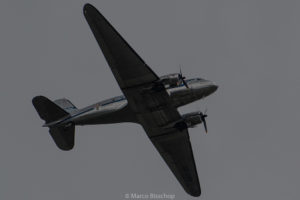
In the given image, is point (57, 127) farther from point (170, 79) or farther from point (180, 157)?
point (180, 157)

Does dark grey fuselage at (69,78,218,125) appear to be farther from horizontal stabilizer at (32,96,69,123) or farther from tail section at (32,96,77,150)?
horizontal stabilizer at (32,96,69,123)

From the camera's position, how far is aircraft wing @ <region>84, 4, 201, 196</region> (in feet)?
135

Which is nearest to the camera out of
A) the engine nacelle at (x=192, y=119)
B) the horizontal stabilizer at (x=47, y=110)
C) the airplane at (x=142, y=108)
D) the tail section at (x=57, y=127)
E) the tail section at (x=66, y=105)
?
the airplane at (x=142, y=108)

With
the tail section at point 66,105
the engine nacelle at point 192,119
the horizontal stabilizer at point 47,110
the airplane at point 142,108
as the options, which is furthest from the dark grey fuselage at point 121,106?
the tail section at point 66,105

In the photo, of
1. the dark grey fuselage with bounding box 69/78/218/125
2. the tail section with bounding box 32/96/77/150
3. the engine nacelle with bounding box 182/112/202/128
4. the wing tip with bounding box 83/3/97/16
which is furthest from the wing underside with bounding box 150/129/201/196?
the wing tip with bounding box 83/3/97/16

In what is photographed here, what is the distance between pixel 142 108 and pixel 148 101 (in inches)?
36.5

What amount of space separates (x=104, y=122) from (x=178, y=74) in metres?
7.71

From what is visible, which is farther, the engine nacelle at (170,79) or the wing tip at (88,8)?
the engine nacelle at (170,79)

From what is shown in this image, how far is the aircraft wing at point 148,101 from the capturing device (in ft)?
135

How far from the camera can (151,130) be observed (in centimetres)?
4744

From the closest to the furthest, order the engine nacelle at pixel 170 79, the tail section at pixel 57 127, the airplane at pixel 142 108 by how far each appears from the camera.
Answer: the airplane at pixel 142 108, the engine nacelle at pixel 170 79, the tail section at pixel 57 127

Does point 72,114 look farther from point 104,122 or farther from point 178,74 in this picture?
point 178,74

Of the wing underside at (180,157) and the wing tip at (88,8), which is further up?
the wing tip at (88,8)

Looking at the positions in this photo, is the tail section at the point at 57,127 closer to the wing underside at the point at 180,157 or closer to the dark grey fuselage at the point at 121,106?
the dark grey fuselage at the point at 121,106
